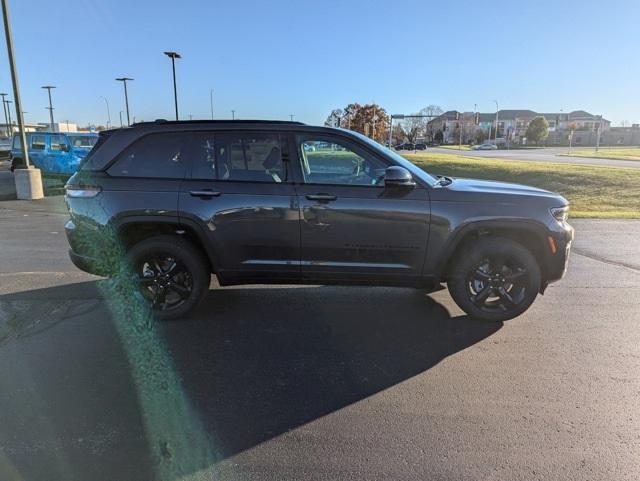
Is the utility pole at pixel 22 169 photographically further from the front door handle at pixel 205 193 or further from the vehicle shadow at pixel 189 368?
the front door handle at pixel 205 193

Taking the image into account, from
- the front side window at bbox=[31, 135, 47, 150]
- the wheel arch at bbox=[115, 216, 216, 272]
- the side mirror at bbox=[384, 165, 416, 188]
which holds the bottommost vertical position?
the wheel arch at bbox=[115, 216, 216, 272]

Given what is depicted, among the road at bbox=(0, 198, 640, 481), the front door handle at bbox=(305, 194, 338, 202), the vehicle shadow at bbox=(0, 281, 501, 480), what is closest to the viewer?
the road at bbox=(0, 198, 640, 481)

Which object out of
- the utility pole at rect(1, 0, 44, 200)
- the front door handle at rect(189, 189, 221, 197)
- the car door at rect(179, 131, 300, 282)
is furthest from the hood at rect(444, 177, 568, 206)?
the utility pole at rect(1, 0, 44, 200)

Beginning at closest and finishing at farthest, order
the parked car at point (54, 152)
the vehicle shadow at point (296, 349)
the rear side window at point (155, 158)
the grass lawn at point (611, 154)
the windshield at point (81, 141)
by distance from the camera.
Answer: the vehicle shadow at point (296, 349) < the rear side window at point (155, 158) < the parked car at point (54, 152) < the windshield at point (81, 141) < the grass lawn at point (611, 154)

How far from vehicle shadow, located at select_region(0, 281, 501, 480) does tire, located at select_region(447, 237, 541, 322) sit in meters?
0.21

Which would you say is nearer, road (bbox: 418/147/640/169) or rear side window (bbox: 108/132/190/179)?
rear side window (bbox: 108/132/190/179)

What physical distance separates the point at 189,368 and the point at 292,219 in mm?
1595

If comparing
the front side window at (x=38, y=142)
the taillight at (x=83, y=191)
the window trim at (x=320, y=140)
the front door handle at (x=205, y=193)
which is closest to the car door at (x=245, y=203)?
the front door handle at (x=205, y=193)

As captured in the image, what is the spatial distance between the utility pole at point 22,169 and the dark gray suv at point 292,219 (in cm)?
1124

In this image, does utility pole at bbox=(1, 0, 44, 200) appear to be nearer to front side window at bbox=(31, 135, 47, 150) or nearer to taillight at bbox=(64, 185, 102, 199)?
front side window at bbox=(31, 135, 47, 150)

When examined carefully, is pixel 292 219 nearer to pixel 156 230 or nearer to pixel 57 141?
pixel 156 230

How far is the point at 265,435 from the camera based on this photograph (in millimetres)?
2971

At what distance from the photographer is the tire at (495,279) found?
15.0ft

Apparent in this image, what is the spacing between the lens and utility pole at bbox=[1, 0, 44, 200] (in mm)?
13047
